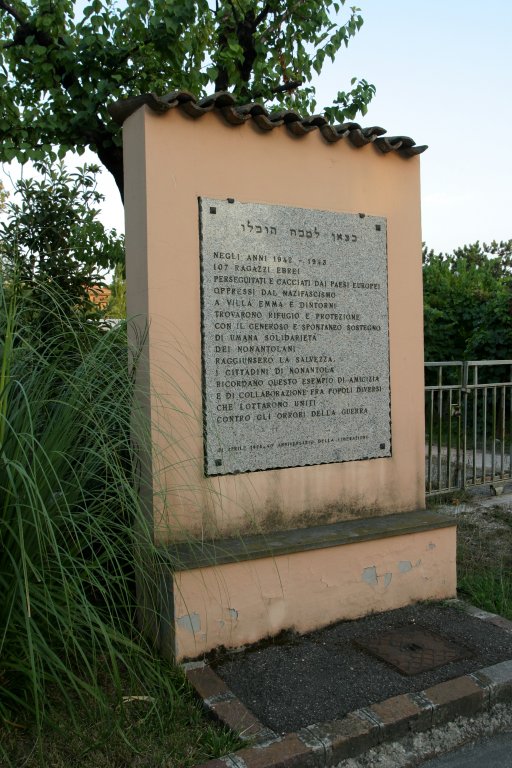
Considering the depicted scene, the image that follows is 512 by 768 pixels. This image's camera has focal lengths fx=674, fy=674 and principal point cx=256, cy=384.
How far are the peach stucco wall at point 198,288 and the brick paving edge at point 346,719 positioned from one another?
714 millimetres

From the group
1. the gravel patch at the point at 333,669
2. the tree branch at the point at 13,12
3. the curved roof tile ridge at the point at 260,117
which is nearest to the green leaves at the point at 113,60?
the tree branch at the point at 13,12

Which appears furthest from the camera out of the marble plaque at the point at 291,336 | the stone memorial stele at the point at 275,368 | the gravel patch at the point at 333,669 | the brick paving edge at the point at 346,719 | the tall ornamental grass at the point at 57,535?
the marble plaque at the point at 291,336

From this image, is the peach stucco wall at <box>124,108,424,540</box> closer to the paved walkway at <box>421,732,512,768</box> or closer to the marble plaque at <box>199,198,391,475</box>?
the marble plaque at <box>199,198,391,475</box>

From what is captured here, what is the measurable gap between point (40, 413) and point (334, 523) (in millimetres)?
1778

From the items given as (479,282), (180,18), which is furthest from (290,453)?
(479,282)

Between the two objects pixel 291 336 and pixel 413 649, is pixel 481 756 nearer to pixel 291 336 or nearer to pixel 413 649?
pixel 413 649

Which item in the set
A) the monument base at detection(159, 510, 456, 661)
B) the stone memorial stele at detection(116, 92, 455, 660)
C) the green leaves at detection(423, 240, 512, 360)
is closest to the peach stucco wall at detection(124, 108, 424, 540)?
the stone memorial stele at detection(116, 92, 455, 660)

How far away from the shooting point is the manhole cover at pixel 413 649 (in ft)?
10.4

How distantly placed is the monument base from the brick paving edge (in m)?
0.24

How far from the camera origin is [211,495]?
3.41 metres

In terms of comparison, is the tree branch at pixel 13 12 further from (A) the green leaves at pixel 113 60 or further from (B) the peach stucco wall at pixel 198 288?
(B) the peach stucco wall at pixel 198 288

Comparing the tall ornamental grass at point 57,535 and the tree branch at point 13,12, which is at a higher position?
the tree branch at point 13,12

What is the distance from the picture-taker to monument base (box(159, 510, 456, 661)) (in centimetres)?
318

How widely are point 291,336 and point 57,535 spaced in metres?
1.63
